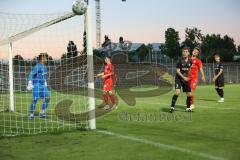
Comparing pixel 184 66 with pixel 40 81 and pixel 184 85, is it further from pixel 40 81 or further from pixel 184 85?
pixel 40 81

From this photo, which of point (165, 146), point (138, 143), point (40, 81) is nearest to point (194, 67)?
point (40, 81)

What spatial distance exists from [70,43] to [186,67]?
4.30m

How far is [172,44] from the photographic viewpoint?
71.2 metres

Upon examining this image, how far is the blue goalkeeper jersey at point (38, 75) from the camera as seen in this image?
40.8 ft

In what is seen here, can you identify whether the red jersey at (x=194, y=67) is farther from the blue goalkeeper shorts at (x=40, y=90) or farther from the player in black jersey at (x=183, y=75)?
the blue goalkeeper shorts at (x=40, y=90)

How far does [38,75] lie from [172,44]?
6012 cm

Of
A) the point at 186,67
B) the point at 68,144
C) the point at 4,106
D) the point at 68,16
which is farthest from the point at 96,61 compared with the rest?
the point at 68,144

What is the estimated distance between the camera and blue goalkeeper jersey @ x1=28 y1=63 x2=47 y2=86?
12.4 meters

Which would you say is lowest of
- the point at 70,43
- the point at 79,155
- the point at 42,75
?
the point at 79,155

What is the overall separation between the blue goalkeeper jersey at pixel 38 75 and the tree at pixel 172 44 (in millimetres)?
57951

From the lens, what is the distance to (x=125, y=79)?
38969 millimetres

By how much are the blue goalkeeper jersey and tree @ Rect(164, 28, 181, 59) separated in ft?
190

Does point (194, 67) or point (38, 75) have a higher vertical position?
point (194, 67)

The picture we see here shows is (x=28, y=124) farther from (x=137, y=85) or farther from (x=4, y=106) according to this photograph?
(x=137, y=85)
